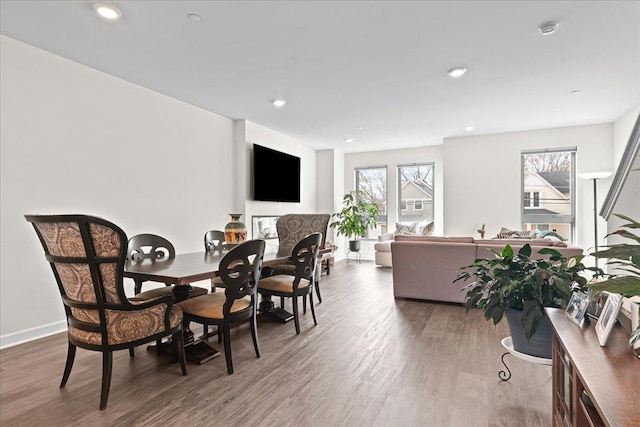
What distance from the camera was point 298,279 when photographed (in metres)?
3.03

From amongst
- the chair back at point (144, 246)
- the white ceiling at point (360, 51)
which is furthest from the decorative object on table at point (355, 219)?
the chair back at point (144, 246)

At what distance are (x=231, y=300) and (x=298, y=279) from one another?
0.87 meters

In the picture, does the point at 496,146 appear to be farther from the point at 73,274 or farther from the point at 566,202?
the point at 73,274

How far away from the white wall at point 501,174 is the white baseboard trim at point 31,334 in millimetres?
6131

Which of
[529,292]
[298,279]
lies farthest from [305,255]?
[529,292]

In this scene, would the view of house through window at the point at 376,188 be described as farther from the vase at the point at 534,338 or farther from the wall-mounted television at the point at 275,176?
the vase at the point at 534,338

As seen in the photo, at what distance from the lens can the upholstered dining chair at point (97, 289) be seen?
1.73m

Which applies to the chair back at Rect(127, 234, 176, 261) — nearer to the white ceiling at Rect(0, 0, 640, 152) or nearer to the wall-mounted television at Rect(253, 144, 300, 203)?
the white ceiling at Rect(0, 0, 640, 152)

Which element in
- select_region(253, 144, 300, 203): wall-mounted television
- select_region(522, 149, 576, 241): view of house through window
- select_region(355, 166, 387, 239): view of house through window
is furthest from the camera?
select_region(355, 166, 387, 239): view of house through window

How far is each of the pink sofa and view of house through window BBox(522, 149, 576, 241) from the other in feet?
9.47

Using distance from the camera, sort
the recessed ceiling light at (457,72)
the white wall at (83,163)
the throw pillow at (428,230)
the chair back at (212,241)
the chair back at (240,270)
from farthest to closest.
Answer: the throw pillow at (428,230) < the recessed ceiling light at (457,72) < the chair back at (212,241) < the white wall at (83,163) < the chair back at (240,270)

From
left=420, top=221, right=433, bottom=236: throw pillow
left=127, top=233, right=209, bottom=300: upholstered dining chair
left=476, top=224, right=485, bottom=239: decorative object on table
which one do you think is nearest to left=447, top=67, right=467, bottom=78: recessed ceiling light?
left=127, top=233, right=209, bottom=300: upholstered dining chair

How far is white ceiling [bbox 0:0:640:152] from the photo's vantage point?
2.48 m

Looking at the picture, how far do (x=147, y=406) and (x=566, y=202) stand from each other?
695 cm
